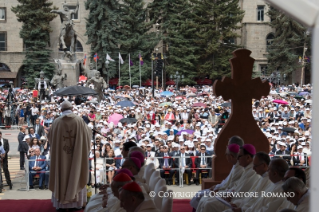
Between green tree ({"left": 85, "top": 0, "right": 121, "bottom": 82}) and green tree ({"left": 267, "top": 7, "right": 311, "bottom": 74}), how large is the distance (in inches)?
604

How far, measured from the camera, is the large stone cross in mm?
7762

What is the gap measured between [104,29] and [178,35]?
7390 millimetres

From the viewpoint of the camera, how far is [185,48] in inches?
1855

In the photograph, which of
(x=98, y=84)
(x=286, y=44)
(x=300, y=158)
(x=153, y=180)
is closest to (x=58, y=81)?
(x=98, y=84)

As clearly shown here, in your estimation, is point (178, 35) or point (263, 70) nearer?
point (178, 35)

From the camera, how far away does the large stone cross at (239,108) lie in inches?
306

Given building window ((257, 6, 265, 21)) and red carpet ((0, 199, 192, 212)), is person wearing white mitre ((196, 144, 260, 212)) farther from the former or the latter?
building window ((257, 6, 265, 21))

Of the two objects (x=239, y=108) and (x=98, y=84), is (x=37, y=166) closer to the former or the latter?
(x=239, y=108)

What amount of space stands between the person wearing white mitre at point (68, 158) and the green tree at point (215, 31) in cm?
3979

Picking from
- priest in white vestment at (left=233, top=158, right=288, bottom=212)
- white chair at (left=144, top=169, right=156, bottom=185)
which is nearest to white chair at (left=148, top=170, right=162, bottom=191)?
white chair at (left=144, top=169, right=156, bottom=185)

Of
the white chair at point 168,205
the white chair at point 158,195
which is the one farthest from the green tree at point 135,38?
the white chair at point 168,205

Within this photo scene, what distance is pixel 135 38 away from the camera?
48.2m

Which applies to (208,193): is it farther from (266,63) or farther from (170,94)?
(266,63)

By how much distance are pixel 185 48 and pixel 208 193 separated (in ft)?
135
